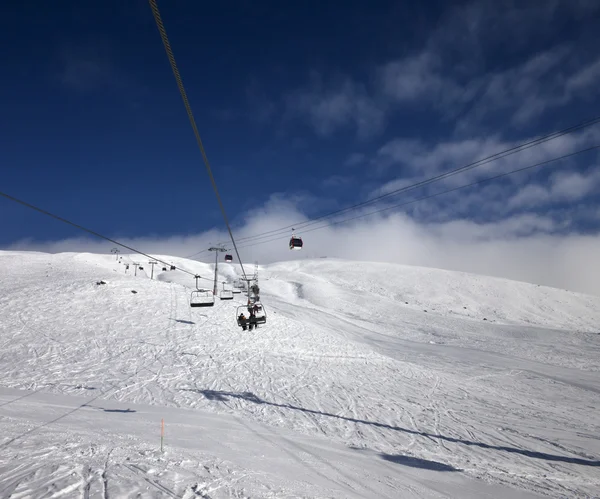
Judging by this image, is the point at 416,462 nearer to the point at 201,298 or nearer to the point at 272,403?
the point at 272,403

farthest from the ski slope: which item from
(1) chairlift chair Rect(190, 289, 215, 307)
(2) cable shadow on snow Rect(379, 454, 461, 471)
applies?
(1) chairlift chair Rect(190, 289, 215, 307)

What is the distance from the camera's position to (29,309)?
107ft

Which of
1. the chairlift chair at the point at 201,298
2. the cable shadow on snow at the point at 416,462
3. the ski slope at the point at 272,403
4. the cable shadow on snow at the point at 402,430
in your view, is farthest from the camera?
the chairlift chair at the point at 201,298

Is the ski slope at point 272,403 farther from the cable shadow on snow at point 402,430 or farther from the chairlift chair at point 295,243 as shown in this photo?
the chairlift chair at point 295,243

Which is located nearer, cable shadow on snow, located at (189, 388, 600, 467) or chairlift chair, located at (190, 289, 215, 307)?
cable shadow on snow, located at (189, 388, 600, 467)

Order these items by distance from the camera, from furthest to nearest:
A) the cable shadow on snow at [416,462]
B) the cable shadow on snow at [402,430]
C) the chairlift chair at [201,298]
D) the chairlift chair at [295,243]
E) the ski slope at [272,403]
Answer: the chairlift chair at [201,298] → the chairlift chair at [295,243] → the cable shadow on snow at [402,430] → the cable shadow on snow at [416,462] → the ski slope at [272,403]

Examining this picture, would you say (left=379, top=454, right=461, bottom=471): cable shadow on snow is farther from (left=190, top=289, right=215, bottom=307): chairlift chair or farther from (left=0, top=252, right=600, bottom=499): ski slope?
(left=190, top=289, right=215, bottom=307): chairlift chair

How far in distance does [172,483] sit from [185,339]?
21.8 m

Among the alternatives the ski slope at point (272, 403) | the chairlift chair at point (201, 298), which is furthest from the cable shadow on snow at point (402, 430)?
the chairlift chair at point (201, 298)

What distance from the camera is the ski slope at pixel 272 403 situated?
9.84 metres

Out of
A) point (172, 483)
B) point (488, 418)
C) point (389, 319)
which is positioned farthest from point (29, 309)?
point (389, 319)

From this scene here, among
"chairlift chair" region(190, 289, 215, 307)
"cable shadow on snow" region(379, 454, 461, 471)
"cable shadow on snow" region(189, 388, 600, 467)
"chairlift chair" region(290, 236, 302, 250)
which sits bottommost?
"cable shadow on snow" region(189, 388, 600, 467)

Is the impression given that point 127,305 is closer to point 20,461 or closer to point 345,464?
point 20,461

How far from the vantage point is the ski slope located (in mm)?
9844
